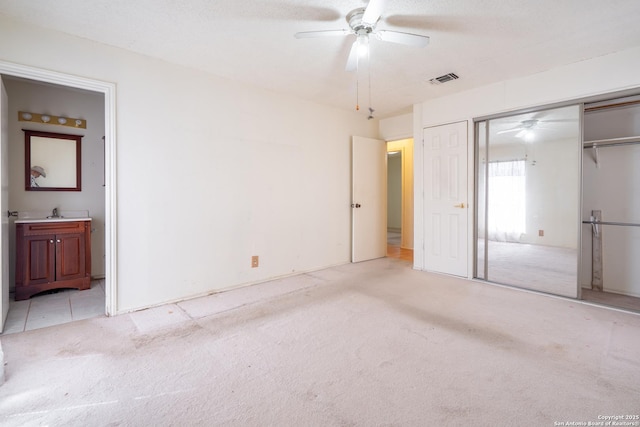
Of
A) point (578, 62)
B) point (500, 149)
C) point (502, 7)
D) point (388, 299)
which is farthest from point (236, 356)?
point (578, 62)

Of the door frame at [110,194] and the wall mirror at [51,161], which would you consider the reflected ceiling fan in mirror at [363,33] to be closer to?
the door frame at [110,194]

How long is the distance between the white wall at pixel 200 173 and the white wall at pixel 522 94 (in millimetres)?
1334

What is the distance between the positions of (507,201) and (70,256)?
5.20 metres

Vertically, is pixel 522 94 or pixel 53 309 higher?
pixel 522 94

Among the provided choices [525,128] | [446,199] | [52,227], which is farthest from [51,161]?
[525,128]

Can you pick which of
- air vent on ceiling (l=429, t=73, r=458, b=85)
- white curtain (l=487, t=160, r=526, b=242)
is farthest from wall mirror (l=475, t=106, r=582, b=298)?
air vent on ceiling (l=429, t=73, r=458, b=85)

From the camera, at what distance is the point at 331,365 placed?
1.94m

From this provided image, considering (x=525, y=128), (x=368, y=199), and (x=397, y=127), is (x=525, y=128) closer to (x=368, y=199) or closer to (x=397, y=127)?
(x=397, y=127)

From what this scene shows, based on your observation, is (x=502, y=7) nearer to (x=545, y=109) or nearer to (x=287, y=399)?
(x=545, y=109)

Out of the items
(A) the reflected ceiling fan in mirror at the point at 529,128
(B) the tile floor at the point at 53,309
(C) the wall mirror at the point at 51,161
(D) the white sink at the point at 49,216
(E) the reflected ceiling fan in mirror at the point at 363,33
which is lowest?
(B) the tile floor at the point at 53,309

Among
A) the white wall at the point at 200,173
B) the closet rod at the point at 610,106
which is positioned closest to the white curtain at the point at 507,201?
the closet rod at the point at 610,106

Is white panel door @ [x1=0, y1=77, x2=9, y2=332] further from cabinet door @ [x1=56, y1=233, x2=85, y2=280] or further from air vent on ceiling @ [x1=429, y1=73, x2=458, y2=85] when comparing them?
air vent on ceiling @ [x1=429, y1=73, x2=458, y2=85]

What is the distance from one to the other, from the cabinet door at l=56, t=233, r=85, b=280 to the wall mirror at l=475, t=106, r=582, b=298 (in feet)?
15.8

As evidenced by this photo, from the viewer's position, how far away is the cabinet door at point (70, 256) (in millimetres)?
3340
